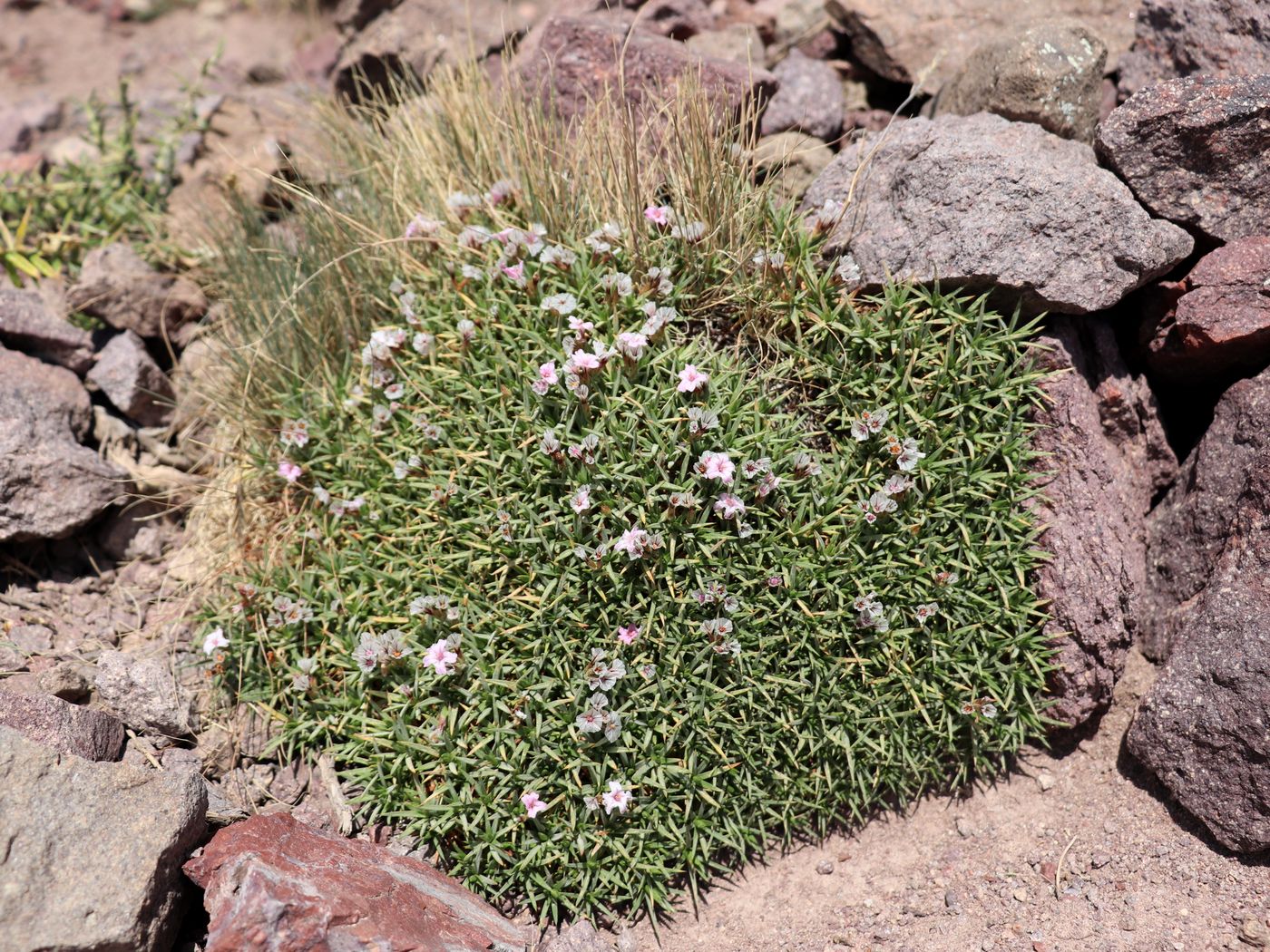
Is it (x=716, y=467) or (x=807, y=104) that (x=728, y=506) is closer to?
(x=716, y=467)

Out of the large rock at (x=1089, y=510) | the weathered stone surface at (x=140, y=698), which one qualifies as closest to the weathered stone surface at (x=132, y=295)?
the weathered stone surface at (x=140, y=698)

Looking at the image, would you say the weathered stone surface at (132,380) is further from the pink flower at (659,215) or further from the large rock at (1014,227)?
the large rock at (1014,227)

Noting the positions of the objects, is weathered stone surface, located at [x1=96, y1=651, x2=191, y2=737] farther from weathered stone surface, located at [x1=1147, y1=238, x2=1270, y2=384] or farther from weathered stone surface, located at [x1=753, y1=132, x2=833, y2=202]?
weathered stone surface, located at [x1=1147, y1=238, x2=1270, y2=384]

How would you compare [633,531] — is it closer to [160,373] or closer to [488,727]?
[488,727]

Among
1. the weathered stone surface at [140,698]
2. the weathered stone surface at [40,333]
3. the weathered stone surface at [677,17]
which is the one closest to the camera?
the weathered stone surface at [140,698]

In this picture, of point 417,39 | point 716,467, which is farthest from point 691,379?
point 417,39

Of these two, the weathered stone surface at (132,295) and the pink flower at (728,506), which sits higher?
the pink flower at (728,506)

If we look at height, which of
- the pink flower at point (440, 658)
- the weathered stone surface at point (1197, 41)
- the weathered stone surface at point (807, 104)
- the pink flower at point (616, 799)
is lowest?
the pink flower at point (616, 799)
